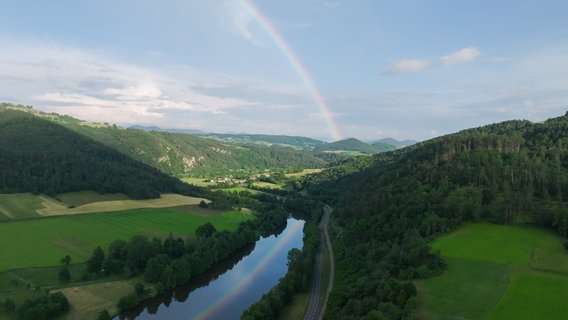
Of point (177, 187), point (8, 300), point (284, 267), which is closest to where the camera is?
point (8, 300)

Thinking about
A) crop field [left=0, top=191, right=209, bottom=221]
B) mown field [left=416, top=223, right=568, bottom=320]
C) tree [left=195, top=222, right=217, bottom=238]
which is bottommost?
tree [left=195, top=222, right=217, bottom=238]

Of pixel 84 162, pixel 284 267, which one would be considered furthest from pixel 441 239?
pixel 84 162

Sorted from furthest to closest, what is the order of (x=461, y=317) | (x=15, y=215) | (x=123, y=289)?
(x=15, y=215)
(x=123, y=289)
(x=461, y=317)

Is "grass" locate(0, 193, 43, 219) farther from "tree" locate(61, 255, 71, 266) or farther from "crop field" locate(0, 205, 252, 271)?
"tree" locate(61, 255, 71, 266)

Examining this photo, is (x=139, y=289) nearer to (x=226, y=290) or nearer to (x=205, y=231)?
(x=226, y=290)

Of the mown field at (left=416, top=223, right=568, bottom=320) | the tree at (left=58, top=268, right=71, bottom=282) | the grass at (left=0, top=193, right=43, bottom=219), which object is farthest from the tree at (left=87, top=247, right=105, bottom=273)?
the mown field at (left=416, top=223, right=568, bottom=320)

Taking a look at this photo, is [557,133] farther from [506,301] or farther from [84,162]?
[84,162]
